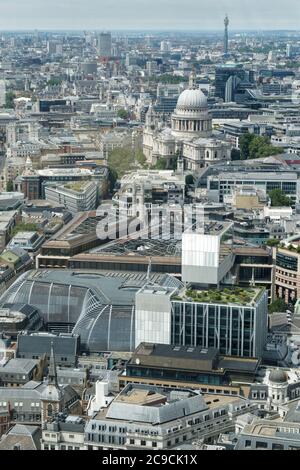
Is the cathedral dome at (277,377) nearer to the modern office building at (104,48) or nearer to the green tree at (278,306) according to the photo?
the green tree at (278,306)

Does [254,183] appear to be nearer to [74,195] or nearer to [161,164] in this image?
[74,195]

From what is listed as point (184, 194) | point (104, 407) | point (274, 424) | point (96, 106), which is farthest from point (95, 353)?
point (96, 106)

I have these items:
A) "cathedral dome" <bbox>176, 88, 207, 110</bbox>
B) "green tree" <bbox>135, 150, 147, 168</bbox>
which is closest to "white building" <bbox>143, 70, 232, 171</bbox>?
"cathedral dome" <bbox>176, 88, 207, 110</bbox>

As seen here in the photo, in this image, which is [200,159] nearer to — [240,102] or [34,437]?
[240,102]

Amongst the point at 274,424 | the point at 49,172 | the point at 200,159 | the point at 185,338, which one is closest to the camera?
the point at 274,424

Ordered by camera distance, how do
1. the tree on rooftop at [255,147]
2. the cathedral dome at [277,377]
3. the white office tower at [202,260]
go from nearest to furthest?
1. the cathedral dome at [277,377]
2. the white office tower at [202,260]
3. the tree on rooftop at [255,147]

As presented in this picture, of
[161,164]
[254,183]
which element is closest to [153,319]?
[254,183]

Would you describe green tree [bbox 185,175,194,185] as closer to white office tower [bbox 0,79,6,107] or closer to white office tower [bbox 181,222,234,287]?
white office tower [bbox 181,222,234,287]

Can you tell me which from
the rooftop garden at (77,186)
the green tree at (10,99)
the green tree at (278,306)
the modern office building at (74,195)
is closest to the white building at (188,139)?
the rooftop garden at (77,186)
